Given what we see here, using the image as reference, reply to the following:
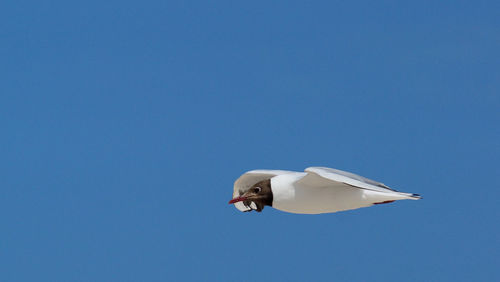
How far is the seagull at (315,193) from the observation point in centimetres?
1343

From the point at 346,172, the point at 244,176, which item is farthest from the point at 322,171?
the point at 244,176

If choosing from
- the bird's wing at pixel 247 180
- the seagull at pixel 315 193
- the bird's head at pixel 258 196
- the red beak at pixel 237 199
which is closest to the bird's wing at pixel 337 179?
the seagull at pixel 315 193

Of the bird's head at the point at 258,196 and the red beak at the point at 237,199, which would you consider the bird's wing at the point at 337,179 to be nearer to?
the bird's head at the point at 258,196

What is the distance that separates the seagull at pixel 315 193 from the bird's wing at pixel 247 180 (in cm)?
4

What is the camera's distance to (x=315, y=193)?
565 inches

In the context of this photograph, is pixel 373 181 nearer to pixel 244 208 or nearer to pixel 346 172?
pixel 346 172

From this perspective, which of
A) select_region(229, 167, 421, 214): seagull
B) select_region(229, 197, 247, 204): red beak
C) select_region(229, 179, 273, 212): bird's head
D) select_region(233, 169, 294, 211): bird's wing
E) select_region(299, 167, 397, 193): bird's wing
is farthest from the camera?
select_region(233, 169, 294, 211): bird's wing

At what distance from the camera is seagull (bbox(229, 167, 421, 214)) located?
13.4 m

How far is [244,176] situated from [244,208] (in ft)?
2.33

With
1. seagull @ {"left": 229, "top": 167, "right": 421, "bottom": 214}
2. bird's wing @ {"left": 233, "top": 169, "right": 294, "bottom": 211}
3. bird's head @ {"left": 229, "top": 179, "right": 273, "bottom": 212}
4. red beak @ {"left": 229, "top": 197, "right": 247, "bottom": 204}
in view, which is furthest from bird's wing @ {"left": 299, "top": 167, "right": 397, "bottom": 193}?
red beak @ {"left": 229, "top": 197, "right": 247, "bottom": 204}

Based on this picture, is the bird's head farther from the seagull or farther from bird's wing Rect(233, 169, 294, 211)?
bird's wing Rect(233, 169, 294, 211)

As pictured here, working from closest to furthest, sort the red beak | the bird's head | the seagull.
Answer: the seagull, the bird's head, the red beak

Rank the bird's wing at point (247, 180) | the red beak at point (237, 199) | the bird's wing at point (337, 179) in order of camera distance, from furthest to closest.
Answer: the bird's wing at point (247, 180), the red beak at point (237, 199), the bird's wing at point (337, 179)

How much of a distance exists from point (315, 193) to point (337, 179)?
144 centimetres
